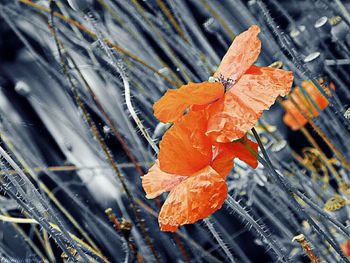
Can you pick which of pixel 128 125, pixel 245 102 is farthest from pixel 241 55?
pixel 128 125

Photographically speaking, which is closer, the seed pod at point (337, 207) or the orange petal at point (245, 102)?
the orange petal at point (245, 102)

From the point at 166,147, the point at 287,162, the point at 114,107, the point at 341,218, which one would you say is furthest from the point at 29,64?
the point at 166,147

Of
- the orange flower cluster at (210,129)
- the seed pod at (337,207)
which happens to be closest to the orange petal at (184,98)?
the orange flower cluster at (210,129)

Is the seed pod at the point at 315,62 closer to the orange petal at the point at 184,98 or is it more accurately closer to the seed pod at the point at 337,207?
the seed pod at the point at 337,207

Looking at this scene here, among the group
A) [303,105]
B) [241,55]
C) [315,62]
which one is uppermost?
[241,55]

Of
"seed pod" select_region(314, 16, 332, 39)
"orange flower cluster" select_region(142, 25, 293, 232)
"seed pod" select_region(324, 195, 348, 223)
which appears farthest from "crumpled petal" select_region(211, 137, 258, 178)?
"seed pod" select_region(314, 16, 332, 39)

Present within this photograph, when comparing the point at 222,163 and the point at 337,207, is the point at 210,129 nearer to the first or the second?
the point at 222,163

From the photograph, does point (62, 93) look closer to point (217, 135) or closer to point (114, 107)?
point (114, 107)

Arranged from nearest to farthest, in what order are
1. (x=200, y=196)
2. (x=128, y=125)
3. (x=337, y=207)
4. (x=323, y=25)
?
(x=200, y=196) < (x=337, y=207) < (x=323, y=25) < (x=128, y=125)
